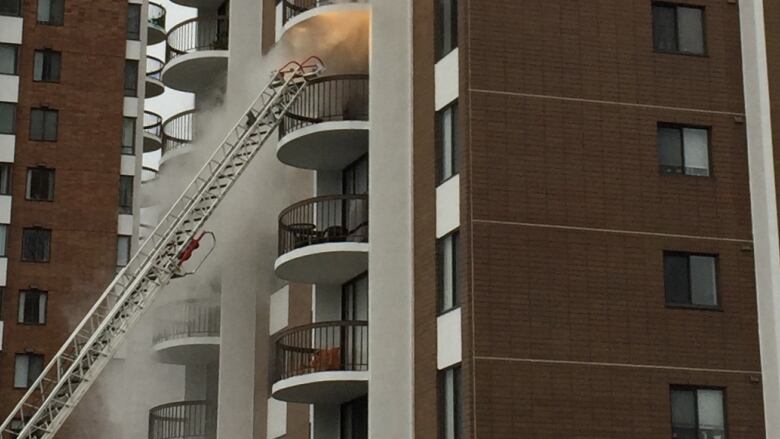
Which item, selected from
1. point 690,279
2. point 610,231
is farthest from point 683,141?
point 690,279

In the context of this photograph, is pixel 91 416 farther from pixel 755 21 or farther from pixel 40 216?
pixel 755 21

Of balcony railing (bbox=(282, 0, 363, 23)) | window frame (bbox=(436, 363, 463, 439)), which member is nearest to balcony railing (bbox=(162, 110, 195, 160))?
balcony railing (bbox=(282, 0, 363, 23))

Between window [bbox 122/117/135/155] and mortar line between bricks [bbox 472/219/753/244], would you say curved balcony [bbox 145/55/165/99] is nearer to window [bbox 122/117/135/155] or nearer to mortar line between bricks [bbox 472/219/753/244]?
window [bbox 122/117/135/155]

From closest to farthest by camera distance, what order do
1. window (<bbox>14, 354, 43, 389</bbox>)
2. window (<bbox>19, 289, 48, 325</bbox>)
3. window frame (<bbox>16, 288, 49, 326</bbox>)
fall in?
window (<bbox>14, 354, 43, 389</bbox>), window frame (<bbox>16, 288, 49, 326</bbox>), window (<bbox>19, 289, 48, 325</bbox>)

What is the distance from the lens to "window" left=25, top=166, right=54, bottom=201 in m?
74.1

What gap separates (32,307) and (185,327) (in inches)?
832

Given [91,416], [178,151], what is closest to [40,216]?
[91,416]

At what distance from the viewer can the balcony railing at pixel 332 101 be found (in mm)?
43781

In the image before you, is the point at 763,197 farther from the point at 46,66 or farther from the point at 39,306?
the point at 46,66

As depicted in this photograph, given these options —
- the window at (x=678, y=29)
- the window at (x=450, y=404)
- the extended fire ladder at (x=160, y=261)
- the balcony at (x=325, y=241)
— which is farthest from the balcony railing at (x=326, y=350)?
the window at (x=678, y=29)

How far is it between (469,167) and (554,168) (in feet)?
6.30

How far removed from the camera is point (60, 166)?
244 feet

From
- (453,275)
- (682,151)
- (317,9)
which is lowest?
(453,275)

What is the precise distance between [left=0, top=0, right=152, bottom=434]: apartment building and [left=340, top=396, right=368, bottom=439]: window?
30650 millimetres
